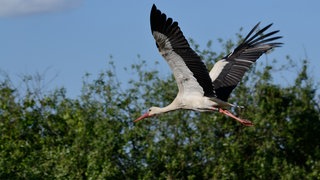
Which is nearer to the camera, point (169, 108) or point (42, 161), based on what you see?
point (169, 108)

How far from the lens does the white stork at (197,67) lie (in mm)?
16391

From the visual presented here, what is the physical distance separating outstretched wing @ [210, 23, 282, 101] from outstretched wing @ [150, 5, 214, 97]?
0.91 meters

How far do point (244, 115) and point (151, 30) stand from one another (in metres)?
6.36

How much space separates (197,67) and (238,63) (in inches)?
60.8

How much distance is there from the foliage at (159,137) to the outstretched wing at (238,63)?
9.85 feet

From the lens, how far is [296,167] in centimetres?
2188

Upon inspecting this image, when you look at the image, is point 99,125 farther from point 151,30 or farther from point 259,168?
point 151,30

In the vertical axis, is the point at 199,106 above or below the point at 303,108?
below

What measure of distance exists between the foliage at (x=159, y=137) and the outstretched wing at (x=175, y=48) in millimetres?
3886

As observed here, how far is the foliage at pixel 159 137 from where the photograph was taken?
70.1 ft

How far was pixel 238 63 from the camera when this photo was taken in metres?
18.3

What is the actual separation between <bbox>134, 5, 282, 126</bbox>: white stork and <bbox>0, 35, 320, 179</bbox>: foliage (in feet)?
8.99

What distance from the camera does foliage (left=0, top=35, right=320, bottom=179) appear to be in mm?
21359

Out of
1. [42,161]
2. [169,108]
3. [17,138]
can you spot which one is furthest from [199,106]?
[17,138]
